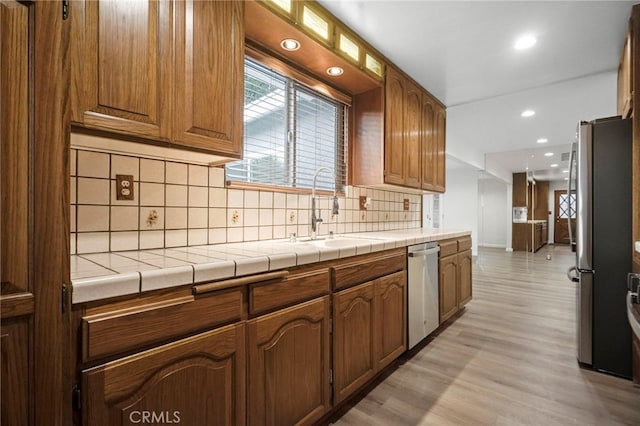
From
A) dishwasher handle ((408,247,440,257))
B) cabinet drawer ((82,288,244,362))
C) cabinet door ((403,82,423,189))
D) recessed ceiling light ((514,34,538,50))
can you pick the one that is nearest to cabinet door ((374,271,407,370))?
dishwasher handle ((408,247,440,257))

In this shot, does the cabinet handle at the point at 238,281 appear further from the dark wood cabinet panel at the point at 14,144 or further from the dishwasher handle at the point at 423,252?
the dishwasher handle at the point at 423,252

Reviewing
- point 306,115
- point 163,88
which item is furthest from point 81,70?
point 306,115

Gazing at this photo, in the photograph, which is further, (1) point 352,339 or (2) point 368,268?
(2) point 368,268

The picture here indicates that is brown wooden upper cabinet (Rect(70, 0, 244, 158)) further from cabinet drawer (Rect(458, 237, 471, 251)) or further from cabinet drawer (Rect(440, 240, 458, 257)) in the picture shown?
cabinet drawer (Rect(458, 237, 471, 251))

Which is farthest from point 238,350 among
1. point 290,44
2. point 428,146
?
point 428,146

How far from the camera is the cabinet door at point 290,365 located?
1140mm

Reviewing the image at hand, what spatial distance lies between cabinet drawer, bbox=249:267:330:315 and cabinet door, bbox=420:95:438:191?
6.96ft

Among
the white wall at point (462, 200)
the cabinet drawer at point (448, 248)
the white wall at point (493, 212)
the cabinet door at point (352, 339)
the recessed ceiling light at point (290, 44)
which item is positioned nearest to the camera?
the cabinet door at point (352, 339)

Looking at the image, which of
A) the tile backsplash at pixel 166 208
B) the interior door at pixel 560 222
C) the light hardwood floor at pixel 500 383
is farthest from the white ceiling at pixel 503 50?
the interior door at pixel 560 222

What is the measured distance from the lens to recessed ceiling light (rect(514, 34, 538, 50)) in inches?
85.2

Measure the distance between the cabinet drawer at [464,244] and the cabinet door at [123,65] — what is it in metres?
2.82

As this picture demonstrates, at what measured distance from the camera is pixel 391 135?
258 cm

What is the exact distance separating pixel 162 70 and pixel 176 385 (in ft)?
3.73

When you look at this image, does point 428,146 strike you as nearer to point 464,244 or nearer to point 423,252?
point 464,244
